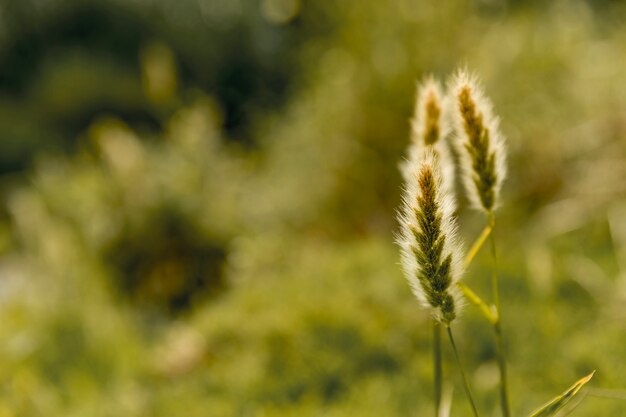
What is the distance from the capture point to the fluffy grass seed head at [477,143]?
1.16m

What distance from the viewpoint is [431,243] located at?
103 centimetres

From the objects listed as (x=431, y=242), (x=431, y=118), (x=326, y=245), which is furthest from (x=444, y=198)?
(x=326, y=245)

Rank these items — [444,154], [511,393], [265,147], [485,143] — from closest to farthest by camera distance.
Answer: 1. [485,143]
2. [444,154]
3. [511,393]
4. [265,147]

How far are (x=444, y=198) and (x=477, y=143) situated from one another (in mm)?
192

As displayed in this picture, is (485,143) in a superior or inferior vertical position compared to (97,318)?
inferior

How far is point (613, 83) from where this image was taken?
13.4 ft

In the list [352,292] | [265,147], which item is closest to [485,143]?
[352,292]

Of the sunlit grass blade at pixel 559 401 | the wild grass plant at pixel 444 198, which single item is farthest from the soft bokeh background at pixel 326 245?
the wild grass plant at pixel 444 198

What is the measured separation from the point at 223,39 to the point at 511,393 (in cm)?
680

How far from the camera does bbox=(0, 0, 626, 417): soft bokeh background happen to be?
231 centimetres

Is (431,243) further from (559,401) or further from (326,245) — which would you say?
(326,245)

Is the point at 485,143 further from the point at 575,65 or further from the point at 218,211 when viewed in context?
the point at 575,65

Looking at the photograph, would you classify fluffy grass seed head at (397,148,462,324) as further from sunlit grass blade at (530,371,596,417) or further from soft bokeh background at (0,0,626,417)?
soft bokeh background at (0,0,626,417)

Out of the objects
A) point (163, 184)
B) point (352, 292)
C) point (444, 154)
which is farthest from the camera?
point (163, 184)
